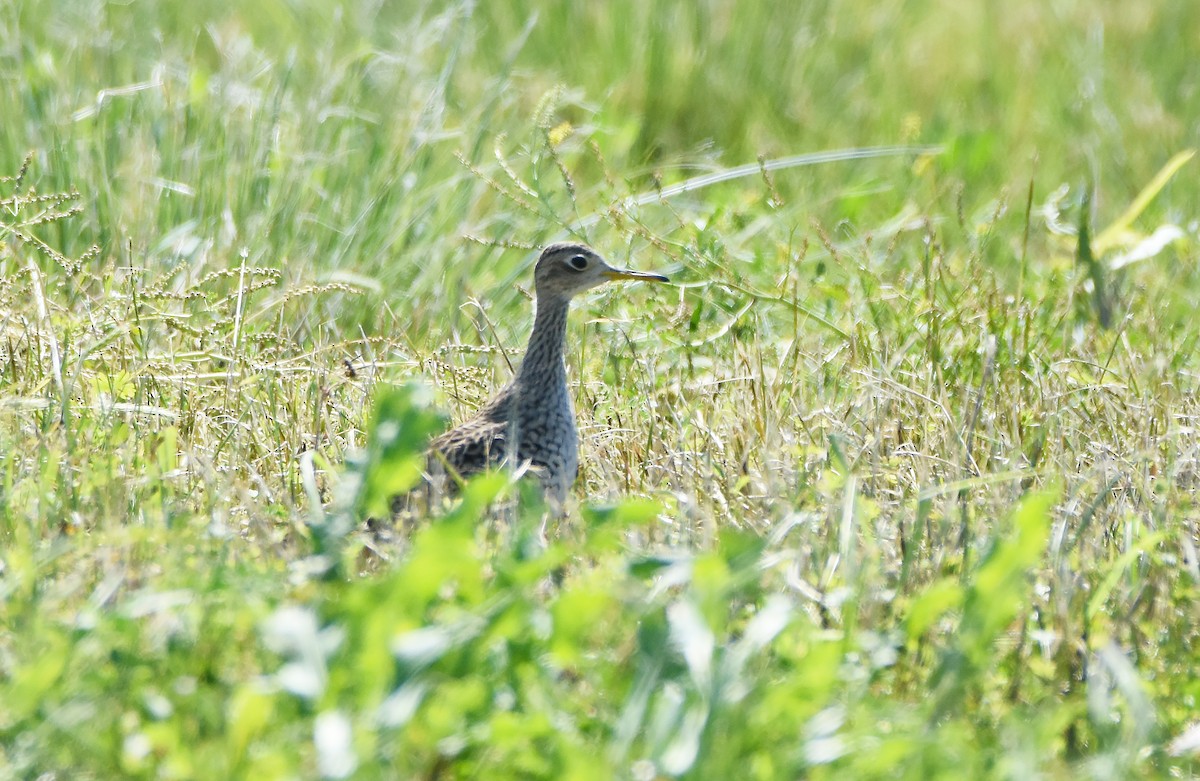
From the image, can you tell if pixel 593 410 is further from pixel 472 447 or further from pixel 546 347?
pixel 472 447

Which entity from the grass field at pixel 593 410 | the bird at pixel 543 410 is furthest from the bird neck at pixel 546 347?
the grass field at pixel 593 410

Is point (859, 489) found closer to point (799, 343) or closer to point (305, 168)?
point (799, 343)

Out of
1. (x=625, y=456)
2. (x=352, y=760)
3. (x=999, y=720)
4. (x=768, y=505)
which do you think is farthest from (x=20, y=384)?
(x=999, y=720)

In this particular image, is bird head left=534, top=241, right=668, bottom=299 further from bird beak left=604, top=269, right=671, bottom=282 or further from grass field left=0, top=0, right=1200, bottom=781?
grass field left=0, top=0, right=1200, bottom=781

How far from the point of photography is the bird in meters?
4.81

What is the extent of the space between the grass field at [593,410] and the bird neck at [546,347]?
18 centimetres

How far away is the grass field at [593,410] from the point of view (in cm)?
299

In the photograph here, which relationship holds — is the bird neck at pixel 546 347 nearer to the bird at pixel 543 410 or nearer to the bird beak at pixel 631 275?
the bird at pixel 543 410

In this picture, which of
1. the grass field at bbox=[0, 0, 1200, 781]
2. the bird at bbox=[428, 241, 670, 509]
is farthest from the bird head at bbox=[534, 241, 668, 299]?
the grass field at bbox=[0, 0, 1200, 781]

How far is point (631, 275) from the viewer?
561cm

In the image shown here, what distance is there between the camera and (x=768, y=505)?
14.1 ft

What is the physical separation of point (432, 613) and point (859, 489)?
62.0 inches

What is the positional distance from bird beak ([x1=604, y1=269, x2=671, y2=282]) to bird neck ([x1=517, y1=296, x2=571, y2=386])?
0.18 metres

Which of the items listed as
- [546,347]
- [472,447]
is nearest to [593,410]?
[546,347]
